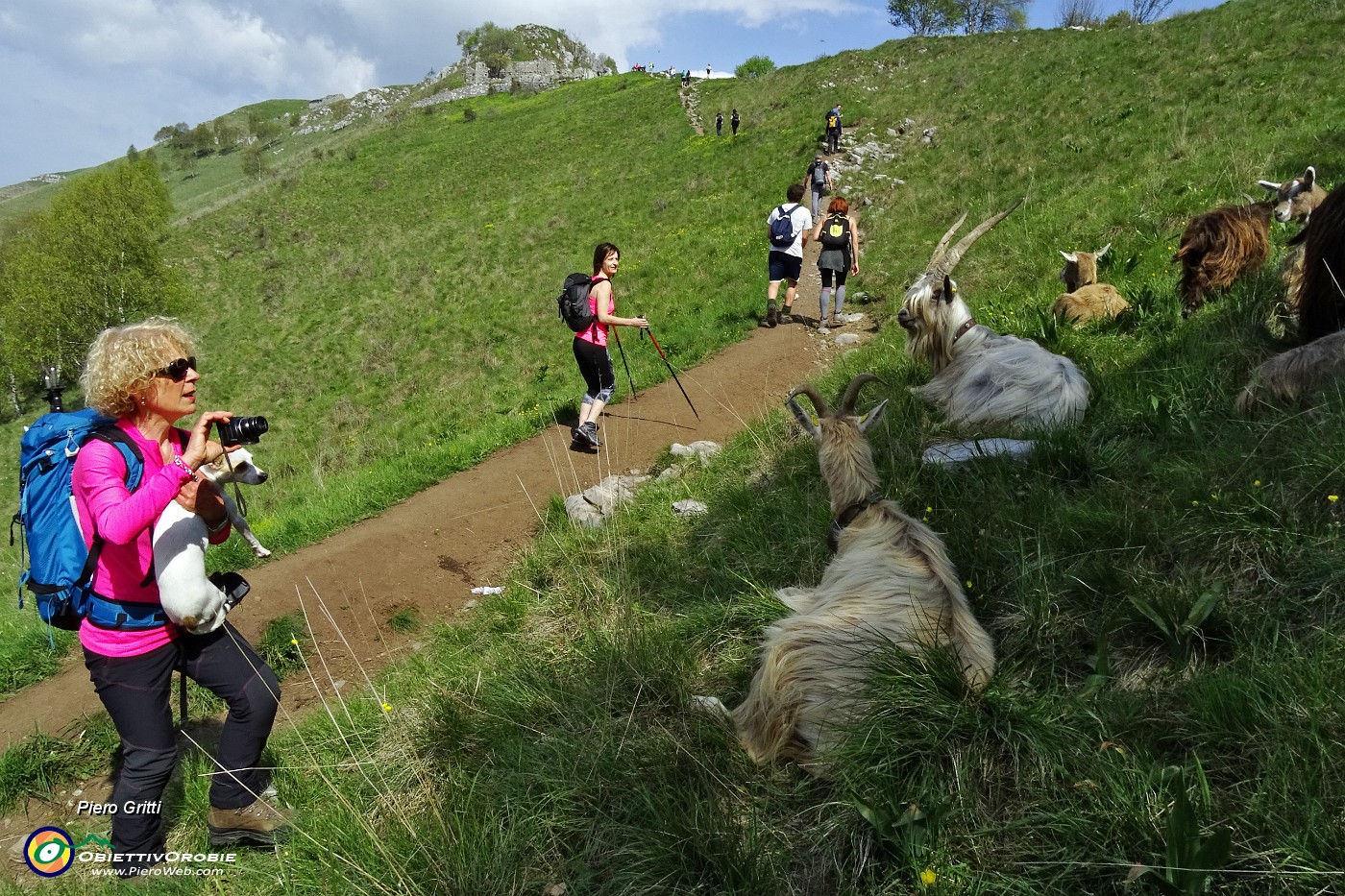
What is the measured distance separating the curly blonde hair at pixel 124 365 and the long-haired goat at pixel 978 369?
16.8ft

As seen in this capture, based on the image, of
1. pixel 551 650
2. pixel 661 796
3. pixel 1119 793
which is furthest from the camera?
pixel 551 650

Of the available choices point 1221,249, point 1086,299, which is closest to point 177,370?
point 1086,299

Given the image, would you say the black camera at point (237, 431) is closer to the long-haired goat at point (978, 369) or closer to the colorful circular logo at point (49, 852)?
the colorful circular logo at point (49, 852)

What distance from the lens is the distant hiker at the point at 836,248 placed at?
38.2 feet

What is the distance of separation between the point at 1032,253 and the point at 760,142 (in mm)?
20526

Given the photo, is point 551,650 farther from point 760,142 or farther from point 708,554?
point 760,142

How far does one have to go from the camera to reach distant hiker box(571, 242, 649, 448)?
27.1ft

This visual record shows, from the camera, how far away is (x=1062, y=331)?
6.82 meters

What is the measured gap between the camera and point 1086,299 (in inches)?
279

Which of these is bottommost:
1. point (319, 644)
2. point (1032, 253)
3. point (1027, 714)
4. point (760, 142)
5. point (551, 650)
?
point (319, 644)

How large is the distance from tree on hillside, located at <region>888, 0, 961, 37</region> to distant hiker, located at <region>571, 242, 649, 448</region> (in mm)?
77788

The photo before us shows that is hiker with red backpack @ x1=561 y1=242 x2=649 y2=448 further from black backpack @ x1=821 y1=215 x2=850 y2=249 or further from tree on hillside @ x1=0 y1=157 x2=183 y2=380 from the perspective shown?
tree on hillside @ x1=0 y1=157 x2=183 y2=380

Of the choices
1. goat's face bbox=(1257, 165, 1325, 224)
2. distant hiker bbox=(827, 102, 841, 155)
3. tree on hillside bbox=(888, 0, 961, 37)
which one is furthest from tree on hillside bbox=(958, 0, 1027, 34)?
goat's face bbox=(1257, 165, 1325, 224)

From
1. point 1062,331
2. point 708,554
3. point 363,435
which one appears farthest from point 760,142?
point 708,554
